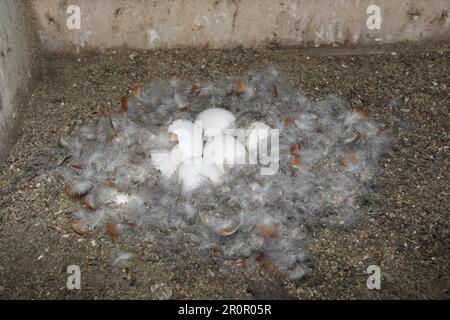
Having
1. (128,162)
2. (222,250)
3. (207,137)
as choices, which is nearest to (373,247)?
(222,250)

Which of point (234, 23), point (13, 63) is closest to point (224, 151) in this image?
point (234, 23)

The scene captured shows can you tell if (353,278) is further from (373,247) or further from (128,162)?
(128,162)

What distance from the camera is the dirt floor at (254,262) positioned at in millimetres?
2541

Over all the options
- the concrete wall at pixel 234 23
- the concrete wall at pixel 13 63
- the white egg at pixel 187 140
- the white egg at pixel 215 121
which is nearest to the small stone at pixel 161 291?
the white egg at pixel 187 140

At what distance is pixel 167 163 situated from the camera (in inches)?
113

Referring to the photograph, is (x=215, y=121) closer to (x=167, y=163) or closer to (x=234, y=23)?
(x=167, y=163)

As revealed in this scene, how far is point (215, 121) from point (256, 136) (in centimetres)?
26

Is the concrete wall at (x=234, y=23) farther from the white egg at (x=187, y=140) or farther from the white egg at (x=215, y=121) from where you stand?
the white egg at (x=187, y=140)

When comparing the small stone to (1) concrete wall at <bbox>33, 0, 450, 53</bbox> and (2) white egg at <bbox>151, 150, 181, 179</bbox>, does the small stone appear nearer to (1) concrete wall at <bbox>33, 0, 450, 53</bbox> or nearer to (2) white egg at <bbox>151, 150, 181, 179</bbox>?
(2) white egg at <bbox>151, 150, 181, 179</bbox>

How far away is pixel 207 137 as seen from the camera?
2.97 m

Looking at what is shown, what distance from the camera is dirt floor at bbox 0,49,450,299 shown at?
2541 mm

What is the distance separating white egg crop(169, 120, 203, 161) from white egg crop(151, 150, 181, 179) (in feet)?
0.14

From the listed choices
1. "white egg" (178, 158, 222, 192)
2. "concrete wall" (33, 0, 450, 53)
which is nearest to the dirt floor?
"concrete wall" (33, 0, 450, 53)
